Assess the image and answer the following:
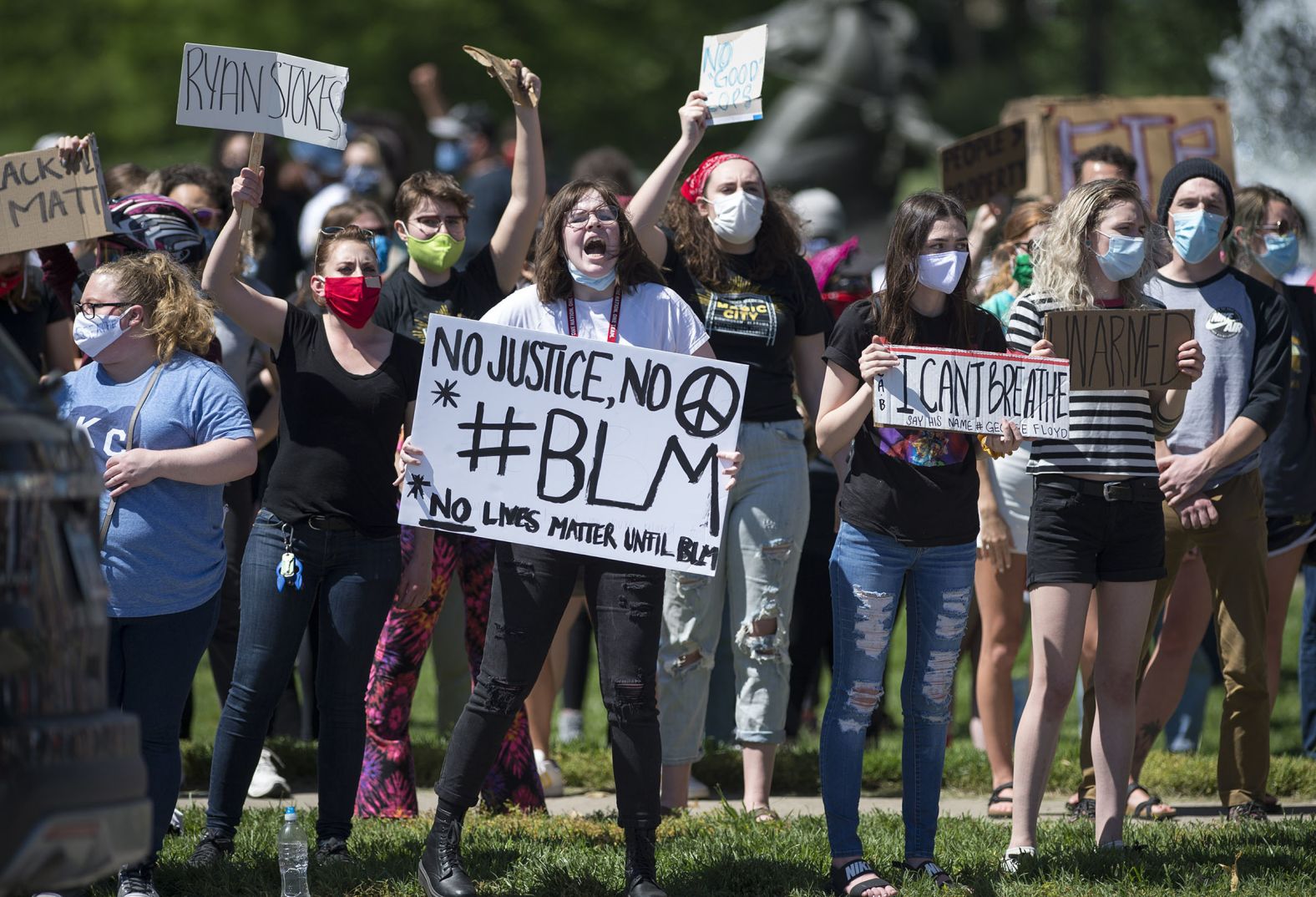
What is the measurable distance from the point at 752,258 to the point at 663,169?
1.77ft

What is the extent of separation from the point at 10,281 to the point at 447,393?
2733mm

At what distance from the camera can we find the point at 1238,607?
6.82 metres

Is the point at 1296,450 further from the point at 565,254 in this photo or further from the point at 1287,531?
the point at 565,254

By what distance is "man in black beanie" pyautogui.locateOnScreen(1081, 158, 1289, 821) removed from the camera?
6.62 metres

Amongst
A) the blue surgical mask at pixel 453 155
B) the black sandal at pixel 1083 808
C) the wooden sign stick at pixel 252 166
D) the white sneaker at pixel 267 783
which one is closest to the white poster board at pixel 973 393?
the black sandal at pixel 1083 808

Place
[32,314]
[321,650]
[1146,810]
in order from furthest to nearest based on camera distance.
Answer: [32,314]
[1146,810]
[321,650]

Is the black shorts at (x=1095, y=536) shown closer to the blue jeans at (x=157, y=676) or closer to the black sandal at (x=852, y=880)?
the black sandal at (x=852, y=880)

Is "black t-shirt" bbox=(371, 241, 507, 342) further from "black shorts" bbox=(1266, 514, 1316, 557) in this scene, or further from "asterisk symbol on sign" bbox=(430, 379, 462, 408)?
"black shorts" bbox=(1266, 514, 1316, 557)

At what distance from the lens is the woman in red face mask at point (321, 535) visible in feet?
19.4

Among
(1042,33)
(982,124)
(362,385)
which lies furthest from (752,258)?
(1042,33)

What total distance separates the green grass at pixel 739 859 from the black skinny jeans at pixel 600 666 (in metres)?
0.39

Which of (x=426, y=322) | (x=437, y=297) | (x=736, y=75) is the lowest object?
(x=426, y=322)

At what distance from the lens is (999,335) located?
6.00 metres

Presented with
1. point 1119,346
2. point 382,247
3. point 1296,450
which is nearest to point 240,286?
point 382,247
